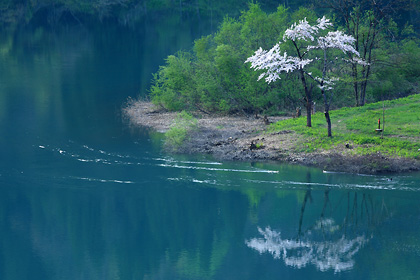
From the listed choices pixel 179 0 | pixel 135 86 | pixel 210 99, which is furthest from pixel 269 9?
pixel 210 99

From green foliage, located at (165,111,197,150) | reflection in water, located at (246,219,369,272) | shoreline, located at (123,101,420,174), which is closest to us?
reflection in water, located at (246,219,369,272)

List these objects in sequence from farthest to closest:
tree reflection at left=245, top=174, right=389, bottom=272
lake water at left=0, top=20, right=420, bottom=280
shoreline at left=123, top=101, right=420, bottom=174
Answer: shoreline at left=123, top=101, right=420, bottom=174 < tree reflection at left=245, top=174, right=389, bottom=272 < lake water at left=0, top=20, right=420, bottom=280

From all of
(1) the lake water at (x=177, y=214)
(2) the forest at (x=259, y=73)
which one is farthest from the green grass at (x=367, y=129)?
(2) the forest at (x=259, y=73)

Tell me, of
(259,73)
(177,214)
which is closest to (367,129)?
(259,73)

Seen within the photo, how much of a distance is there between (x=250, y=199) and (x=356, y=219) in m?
6.17

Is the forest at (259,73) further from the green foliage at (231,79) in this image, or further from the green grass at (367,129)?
the green grass at (367,129)

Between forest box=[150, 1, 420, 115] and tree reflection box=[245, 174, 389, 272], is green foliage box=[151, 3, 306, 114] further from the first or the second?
tree reflection box=[245, 174, 389, 272]

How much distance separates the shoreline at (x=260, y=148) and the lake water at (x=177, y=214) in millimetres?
1003

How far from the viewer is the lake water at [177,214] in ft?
96.7

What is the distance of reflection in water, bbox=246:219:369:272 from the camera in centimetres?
2960

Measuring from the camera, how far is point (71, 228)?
111ft

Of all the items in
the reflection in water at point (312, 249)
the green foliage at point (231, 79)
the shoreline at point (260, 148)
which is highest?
the green foliage at point (231, 79)

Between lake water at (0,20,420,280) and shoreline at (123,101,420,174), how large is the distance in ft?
3.29

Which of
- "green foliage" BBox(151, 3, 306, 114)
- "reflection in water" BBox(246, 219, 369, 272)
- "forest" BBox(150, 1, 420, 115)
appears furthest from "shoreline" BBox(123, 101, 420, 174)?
"reflection in water" BBox(246, 219, 369, 272)
